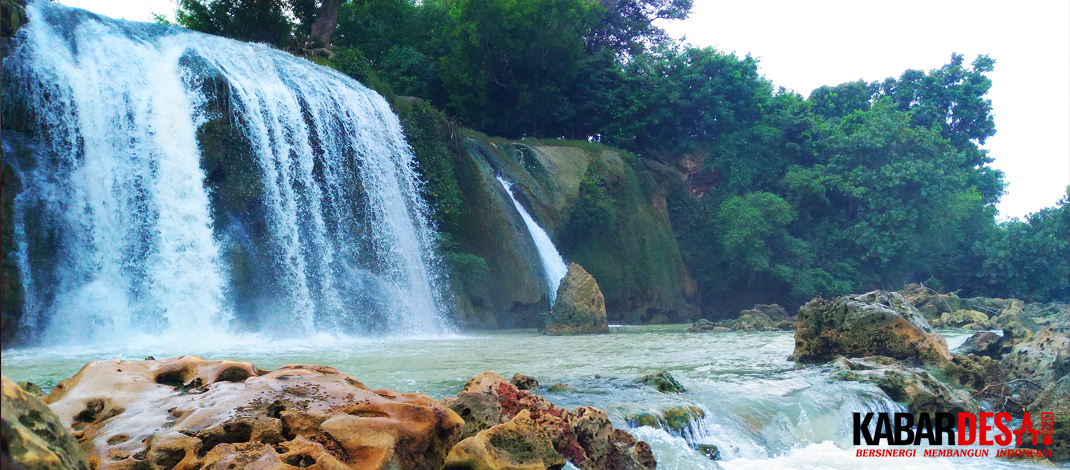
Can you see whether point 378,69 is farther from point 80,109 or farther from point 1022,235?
point 1022,235

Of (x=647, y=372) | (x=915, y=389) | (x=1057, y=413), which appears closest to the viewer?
(x=1057, y=413)

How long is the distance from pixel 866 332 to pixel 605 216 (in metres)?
13.6

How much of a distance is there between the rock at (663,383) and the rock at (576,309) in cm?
924

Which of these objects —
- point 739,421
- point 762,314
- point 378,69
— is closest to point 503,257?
point 762,314

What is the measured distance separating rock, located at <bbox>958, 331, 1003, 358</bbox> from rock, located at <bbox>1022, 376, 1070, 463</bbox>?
420cm

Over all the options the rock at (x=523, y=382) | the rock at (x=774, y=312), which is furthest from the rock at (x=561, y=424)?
the rock at (x=774, y=312)

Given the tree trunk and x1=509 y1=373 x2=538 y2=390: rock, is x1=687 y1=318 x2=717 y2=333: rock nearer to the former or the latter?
x1=509 y1=373 x2=538 y2=390: rock

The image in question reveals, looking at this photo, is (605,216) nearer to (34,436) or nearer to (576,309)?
(576,309)

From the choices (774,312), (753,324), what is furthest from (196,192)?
(774,312)


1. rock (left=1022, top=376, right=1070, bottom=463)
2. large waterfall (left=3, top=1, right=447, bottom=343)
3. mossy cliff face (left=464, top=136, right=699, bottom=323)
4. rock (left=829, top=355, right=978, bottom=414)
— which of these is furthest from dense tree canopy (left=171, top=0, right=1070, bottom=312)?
rock (left=1022, top=376, right=1070, bottom=463)

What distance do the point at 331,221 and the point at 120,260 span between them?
170 inches

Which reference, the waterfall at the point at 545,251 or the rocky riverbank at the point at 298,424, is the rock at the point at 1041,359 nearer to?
the rocky riverbank at the point at 298,424

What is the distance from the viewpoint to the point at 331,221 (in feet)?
51.4

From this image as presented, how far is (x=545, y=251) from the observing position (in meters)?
20.6
